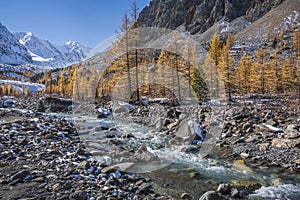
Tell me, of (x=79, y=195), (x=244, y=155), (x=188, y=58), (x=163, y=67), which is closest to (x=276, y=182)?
(x=244, y=155)

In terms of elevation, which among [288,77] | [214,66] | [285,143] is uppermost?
[214,66]

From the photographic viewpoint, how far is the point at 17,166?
7078 millimetres

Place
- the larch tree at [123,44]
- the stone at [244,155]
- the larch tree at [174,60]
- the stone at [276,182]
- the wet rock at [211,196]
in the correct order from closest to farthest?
the wet rock at [211,196]
the stone at [276,182]
the stone at [244,155]
the larch tree at [123,44]
the larch tree at [174,60]

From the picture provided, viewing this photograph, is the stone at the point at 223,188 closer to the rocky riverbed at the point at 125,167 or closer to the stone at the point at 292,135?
the rocky riverbed at the point at 125,167

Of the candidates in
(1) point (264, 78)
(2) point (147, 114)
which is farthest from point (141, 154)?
(1) point (264, 78)

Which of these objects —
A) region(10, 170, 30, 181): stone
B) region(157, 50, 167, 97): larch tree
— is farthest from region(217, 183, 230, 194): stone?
region(157, 50, 167, 97): larch tree

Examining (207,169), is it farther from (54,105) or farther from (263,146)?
(54,105)

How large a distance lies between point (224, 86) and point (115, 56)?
16.9m

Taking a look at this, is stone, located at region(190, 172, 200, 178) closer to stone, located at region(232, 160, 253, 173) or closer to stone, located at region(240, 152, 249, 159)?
stone, located at region(232, 160, 253, 173)

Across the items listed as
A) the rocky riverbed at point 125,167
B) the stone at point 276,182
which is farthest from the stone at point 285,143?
the stone at point 276,182

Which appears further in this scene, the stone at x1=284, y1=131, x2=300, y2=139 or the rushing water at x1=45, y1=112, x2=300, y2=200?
the stone at x1=284, y1=131, x2=300, y2=139

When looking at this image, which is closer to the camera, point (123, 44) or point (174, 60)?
point (123, 44)

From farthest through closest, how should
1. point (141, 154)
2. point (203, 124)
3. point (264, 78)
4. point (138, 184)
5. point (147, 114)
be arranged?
point (264, 78)
point (147, 114)
point (203, 124)
point (141, 154)
point (138, 184)

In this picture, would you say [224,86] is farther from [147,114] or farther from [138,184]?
[138,184]
